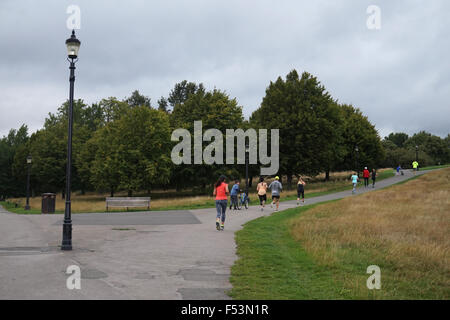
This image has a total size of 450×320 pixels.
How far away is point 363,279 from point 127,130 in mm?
40877

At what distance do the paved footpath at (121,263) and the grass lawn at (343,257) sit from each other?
61cm

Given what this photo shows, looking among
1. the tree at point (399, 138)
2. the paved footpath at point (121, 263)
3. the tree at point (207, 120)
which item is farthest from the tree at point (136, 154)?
the tree at point (399, 138)

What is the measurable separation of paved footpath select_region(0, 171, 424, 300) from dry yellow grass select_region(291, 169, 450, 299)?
2598 millimetres

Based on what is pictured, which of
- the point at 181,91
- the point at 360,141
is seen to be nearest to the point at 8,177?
the point at 181,91

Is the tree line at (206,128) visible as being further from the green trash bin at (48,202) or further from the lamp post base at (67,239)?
the lamp post base at (67,239)

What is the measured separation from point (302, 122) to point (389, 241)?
2973 cm

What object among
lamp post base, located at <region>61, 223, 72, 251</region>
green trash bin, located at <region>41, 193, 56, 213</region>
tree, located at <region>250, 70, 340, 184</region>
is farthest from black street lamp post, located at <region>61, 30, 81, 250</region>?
tree, located at <region>250, 70, 340, 184</region>

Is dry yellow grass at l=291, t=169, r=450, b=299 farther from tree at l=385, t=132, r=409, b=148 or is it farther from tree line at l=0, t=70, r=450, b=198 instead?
tree at l=385, t=132, r=409, b=148

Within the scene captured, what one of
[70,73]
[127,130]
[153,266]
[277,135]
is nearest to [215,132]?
[277,135]

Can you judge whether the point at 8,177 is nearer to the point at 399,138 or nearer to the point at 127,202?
the point at 127,202

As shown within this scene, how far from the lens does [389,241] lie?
11172 millimetres

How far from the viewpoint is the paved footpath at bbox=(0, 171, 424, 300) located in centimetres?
588

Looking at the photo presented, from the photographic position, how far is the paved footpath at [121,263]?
5.88 m
